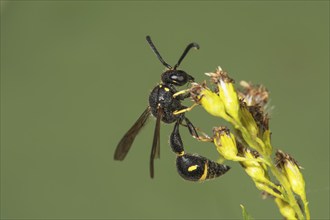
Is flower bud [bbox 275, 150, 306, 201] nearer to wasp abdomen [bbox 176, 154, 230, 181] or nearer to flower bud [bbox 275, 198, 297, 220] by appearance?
flower bud [bbox 275, 198, 297, 220]

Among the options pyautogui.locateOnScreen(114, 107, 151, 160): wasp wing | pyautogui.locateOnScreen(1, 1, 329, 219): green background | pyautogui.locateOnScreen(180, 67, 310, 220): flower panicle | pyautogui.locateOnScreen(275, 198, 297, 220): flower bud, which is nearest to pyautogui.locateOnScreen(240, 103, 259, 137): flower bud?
pyautogui.locateOnScreen(180, 67, 310, 220): flower panicle

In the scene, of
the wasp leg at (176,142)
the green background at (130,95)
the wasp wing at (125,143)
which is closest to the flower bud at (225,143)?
the wasp leg at (176,142)

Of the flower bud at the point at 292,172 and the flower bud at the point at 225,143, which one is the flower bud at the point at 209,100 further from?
the flower bud at the point at 292,172

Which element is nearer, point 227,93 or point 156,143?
point 227,93

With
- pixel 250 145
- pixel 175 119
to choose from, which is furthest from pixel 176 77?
pixel 250 145

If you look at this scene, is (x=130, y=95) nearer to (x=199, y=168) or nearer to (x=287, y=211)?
(x=199, y=168)

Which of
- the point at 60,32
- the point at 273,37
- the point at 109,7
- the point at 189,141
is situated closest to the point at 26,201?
A: the point at 189,141

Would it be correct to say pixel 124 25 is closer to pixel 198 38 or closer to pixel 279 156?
pixel 198 38
